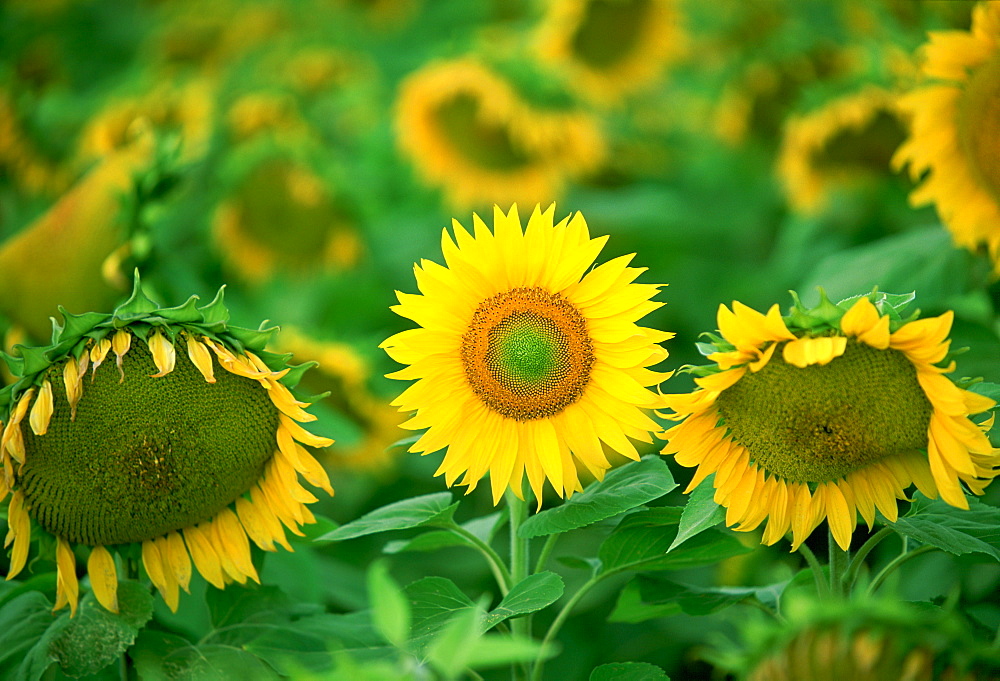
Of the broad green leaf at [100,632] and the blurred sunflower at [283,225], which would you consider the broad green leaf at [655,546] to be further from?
the blurred sunflower at [283,225]

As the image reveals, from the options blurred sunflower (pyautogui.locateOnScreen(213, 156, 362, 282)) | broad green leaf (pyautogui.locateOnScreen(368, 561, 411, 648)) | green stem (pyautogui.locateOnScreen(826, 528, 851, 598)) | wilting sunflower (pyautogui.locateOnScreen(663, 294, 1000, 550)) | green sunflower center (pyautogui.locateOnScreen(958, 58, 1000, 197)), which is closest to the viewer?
broad green leaf (pyautogui.locateOnScreen(368, 561, 411, 648))

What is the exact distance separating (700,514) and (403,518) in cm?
27

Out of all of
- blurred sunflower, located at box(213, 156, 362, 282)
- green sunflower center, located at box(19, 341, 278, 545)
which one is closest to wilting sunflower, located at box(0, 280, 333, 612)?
green sunflower center, located at box(19, 341, 278, 545)

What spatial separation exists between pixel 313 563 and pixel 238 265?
1133mm

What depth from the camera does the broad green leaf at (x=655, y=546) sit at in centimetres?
82

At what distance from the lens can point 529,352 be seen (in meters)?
0.79

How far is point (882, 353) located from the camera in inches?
27.7

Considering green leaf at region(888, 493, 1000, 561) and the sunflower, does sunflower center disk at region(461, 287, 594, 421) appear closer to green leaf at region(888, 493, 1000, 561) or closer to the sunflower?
green leaf at region(888, 493, 1000, 561)

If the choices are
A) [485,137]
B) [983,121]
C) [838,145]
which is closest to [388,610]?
[983,121]

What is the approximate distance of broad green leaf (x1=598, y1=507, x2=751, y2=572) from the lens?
2.69 ft

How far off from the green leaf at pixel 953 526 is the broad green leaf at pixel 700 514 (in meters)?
0.15

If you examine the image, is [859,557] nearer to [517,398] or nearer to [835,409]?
[835,409]

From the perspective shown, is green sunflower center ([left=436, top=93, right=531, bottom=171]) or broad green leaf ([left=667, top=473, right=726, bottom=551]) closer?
broad green leaf ([left=667, top=473, right=726, bottom=551])

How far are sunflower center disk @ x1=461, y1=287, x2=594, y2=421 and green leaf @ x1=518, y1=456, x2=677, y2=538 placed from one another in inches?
3.3
